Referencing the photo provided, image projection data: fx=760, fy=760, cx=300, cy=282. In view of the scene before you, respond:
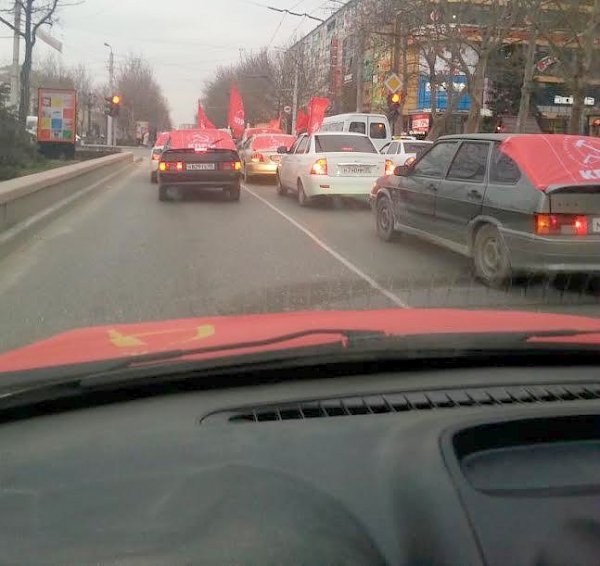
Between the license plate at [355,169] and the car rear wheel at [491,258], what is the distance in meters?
7.39

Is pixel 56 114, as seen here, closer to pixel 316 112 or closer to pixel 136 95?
pixel 316 112

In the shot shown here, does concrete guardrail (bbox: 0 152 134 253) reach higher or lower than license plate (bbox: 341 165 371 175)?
lower

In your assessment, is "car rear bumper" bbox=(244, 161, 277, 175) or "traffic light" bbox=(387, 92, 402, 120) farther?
"traffic light" bbox=(387, 92, 402, 120)

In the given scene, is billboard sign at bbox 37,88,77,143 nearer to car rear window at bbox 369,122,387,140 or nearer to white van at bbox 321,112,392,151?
white van at bbox 321,112,392,151

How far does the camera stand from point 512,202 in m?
7.44

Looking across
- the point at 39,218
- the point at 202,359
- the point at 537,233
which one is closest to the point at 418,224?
the point at 537,233

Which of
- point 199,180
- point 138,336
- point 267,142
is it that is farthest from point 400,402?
point 267,142

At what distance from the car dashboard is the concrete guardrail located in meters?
7.78

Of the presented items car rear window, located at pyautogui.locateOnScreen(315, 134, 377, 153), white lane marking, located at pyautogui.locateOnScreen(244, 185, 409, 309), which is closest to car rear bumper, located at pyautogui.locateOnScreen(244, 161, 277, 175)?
car rear window, located at pyautogui.locateOnScreen(315, 134, 377, 153)

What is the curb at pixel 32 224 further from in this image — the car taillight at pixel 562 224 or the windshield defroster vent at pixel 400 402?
the windshield defroster vent at pixel 400 402

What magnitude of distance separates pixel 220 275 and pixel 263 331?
5302mm

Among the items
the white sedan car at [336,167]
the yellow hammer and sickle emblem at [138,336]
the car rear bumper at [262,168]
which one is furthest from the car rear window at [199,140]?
the yellow hammer and sickle emblem at [138,336]

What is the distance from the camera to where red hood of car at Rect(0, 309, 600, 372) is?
8.86ft

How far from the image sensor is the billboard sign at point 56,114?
3106cm
